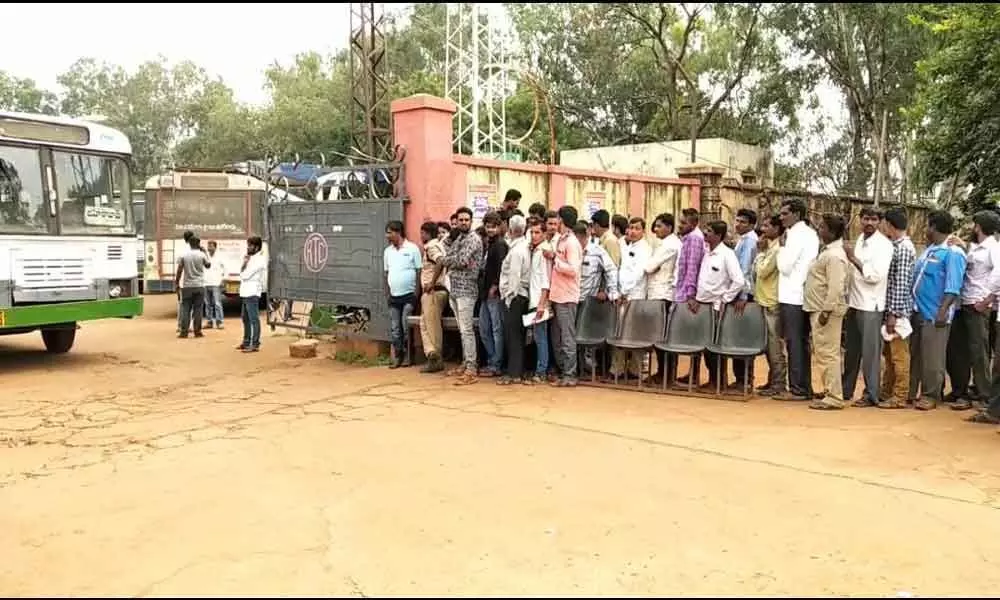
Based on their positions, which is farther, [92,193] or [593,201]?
[593,201]

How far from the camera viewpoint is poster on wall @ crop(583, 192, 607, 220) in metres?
11.9

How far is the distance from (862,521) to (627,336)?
3.93 meters

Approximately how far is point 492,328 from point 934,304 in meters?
4.22

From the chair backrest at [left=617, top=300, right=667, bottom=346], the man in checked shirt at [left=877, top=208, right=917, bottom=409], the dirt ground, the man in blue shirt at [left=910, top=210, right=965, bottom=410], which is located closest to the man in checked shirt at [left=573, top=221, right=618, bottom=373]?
the chair backrest at [left=617, top=300, right=667, bottom=346]

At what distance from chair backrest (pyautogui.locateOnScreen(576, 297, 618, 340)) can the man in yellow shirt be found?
145 centimetres

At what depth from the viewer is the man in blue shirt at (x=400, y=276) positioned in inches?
351

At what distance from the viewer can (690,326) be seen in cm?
786

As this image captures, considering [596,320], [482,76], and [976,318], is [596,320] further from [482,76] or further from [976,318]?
[482,76]

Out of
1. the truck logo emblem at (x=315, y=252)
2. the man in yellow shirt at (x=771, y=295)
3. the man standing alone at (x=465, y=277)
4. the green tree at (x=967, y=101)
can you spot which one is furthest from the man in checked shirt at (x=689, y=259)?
the green tree at (x=967, y=101)

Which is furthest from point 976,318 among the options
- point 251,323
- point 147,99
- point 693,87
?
point 147,99

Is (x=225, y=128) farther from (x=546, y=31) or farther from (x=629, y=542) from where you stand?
(x=629, y=542)

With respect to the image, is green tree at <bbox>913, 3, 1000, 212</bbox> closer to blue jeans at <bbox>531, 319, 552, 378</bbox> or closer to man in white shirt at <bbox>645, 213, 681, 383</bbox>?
man in white shirt at <bbox>645, 213, 681, 383</bbox>

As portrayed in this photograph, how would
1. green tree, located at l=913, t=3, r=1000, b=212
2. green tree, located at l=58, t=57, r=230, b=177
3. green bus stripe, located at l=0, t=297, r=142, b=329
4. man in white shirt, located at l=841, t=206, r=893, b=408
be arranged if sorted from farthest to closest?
green tree, located at l=58, t=57, r=230, b=177 < green tree, located at l=913, t=3, r=1000, b=212 < green bus stripe, located at l=0, t=297, r=142, b=329 < man in white shirt, located at l=841, t=206, r=893, b=408


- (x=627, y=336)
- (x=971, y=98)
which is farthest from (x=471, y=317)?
(x=971, y=98)
